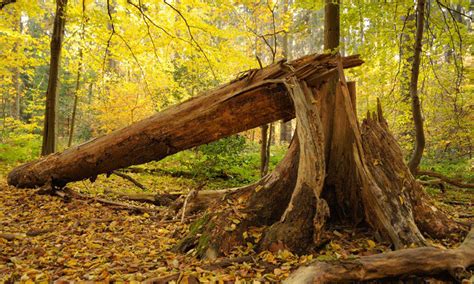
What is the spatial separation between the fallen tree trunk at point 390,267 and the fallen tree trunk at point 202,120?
7.55ft

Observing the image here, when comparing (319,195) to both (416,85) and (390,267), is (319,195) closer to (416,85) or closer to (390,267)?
(390,267)

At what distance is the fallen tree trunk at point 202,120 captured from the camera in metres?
4.16

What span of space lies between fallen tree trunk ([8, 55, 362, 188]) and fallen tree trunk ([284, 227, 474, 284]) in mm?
2300

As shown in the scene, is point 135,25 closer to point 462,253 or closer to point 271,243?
point 271,243

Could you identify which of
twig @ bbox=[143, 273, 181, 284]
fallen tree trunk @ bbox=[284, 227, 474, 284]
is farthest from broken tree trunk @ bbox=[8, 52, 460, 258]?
twig @ bbox=[143, 273, 181, 284]

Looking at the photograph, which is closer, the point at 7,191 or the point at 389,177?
the point at 389,177

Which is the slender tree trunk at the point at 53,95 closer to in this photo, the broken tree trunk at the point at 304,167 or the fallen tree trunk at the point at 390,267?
the broken tree trunk at the point at 304,167

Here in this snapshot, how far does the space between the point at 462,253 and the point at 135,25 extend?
8.44m

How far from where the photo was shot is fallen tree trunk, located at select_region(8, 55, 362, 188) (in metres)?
4.16

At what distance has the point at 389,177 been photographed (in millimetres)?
3400

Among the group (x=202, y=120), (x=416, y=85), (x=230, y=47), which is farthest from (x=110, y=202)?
(x=416, y=85)

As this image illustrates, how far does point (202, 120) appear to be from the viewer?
463cm

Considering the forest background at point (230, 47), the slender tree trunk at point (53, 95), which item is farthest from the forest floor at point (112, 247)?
the forest background at point (230, 47)

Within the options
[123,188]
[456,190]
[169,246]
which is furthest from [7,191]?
[456,190]
